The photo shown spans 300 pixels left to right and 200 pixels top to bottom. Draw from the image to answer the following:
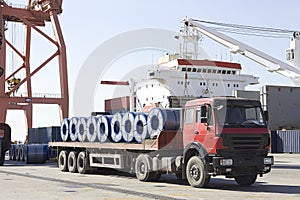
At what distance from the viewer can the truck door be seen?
13.6 m

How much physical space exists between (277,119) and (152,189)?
2731 centimetres

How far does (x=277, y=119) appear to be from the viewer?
1544 inches

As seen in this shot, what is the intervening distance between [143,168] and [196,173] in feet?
8.90

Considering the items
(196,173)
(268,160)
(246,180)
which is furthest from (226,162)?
(246,180)

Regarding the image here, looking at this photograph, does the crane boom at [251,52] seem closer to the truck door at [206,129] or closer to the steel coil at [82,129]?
the steel coil at [82,129]

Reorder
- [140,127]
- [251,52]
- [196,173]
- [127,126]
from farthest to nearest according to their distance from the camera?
[251,52] < [127,126] < [140,127] < [196,173]

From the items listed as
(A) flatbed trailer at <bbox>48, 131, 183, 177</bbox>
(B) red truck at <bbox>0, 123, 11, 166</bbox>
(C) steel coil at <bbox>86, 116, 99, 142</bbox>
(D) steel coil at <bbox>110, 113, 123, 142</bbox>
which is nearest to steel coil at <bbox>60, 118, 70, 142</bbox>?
(A) flatbed trailer at <bbox>48, 131, 183, 177</bbox>

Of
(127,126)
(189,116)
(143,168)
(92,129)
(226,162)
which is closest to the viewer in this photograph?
(226,162)

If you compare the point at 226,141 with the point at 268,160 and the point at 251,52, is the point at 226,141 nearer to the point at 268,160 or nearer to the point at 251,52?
the point at 268,160

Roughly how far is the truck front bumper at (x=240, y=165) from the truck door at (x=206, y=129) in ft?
1.44

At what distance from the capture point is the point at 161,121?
1548 cm

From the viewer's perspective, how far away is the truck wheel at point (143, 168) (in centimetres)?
1590

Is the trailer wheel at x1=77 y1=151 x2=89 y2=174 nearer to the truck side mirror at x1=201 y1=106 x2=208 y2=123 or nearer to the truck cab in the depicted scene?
the truck cab

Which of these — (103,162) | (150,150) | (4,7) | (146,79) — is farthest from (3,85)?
(150,150)
